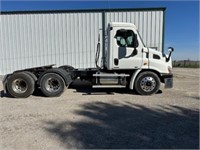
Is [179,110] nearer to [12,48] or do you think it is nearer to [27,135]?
[27,135]

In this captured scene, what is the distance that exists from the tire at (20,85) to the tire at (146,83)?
4054mm

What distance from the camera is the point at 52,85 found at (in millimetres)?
8484

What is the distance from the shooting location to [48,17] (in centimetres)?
1328

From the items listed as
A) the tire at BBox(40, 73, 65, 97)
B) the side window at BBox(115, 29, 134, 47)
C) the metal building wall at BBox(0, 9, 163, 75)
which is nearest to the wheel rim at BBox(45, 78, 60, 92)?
the tire at BBox(40, 73, 65, 97)

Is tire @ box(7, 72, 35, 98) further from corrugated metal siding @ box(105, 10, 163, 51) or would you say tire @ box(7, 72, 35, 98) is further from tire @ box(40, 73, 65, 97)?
corrugated metal siding @ box(105, 10, 163, 51)

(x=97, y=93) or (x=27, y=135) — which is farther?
(x=97, y=93)

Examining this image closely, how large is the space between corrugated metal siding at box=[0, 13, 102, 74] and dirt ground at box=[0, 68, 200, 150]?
5.54 m

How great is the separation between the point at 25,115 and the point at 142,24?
374 inches

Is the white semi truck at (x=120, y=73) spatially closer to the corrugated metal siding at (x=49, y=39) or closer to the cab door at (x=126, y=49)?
the cab door at (x=126, y=49)

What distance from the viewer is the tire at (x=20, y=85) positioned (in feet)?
27.1

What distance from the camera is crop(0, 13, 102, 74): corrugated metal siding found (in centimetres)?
1326

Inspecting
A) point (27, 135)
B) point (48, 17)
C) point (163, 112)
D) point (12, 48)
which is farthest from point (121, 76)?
point (12, 48)

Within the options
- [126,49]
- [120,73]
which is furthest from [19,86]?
[126,49]

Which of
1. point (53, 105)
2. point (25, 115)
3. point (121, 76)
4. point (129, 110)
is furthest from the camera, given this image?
point (121, 76)
